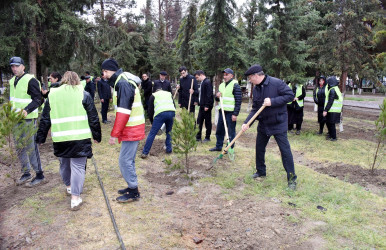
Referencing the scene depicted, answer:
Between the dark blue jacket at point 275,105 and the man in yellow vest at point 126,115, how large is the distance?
2.11 m

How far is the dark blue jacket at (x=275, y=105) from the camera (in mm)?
4560

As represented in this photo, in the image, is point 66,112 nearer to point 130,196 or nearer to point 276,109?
point 130,196

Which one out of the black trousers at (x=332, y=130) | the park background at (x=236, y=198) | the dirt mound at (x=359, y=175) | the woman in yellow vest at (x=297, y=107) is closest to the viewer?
the park background at (x=236, y=198)

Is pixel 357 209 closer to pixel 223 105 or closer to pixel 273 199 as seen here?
pixel 273 199

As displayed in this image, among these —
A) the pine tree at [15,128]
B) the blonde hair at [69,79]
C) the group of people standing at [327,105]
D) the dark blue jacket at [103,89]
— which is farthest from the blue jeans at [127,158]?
the dark blue jacket at [103,89]

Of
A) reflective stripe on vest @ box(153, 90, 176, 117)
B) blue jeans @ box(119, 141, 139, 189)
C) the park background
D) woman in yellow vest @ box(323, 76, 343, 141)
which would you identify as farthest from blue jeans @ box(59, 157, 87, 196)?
woman in yellow vest @ box(323, 76, 343, 141)

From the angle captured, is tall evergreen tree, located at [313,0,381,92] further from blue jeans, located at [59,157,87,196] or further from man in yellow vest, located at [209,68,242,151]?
blue jeans, located at [59,157,87,196]

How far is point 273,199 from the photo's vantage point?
4.34 metres

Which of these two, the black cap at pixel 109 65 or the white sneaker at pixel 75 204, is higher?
the black cap at pixel 109 65

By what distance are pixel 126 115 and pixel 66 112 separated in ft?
2.48

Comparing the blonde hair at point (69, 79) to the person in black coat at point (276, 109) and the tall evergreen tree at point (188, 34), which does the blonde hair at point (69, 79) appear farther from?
the tall evergreen tree at point (188, 34)

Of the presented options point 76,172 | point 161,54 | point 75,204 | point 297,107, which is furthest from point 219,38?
point 75,204

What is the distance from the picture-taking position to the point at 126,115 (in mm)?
3762

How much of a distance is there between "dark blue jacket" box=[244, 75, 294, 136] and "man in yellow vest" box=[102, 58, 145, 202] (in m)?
2.11
